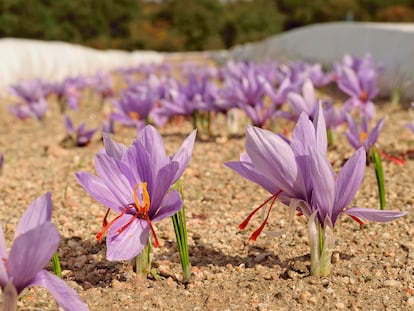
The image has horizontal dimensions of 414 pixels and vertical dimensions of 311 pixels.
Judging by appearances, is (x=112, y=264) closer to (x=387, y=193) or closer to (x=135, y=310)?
(x=135, y=310)

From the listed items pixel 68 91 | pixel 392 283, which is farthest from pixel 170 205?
pixel 68 91

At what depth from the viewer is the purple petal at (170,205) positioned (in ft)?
4.20

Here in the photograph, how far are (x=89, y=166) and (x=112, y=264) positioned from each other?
132cm

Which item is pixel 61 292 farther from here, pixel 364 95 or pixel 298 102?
pixel 364 95

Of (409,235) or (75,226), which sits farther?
(75,226)

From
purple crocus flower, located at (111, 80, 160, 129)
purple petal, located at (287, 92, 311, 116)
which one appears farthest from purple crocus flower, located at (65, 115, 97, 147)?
purple petal, located at (287, 92, 311, 116)

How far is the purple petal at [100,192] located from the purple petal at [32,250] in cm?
27

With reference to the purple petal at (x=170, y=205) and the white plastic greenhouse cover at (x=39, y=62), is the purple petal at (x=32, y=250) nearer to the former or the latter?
the purple petal at (x=170, y=205)

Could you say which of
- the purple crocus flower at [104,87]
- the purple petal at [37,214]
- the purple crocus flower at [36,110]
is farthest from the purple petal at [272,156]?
the purple crocus flower at [104,87]

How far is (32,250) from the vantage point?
106cm


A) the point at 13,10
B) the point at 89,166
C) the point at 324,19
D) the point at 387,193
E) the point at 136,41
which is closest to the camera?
the point at 387,193

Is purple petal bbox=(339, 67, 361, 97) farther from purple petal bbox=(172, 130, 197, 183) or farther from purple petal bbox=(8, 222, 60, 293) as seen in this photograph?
purple petal bbox=(8, 222, 60, 293)

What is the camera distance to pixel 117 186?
136cm

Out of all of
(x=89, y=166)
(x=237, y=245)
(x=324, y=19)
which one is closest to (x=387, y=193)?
(x=237, y=245)
